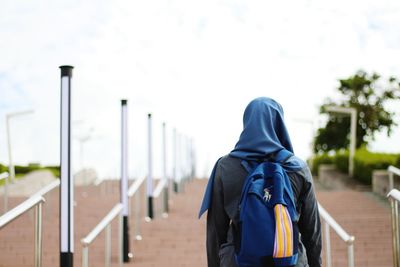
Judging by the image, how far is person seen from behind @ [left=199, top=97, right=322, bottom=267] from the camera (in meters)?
2.95

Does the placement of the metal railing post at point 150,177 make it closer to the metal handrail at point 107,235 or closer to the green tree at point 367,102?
the metal handrail at point 107,235

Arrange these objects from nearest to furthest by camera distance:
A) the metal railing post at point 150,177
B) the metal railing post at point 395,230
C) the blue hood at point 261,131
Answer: the blue hood at point 261,131 < the metal railing post at point 395,230 < the metal railing post at point 150,177

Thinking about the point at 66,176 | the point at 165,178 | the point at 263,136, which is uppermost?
the point at 263,136

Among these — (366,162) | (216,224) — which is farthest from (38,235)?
(366,162)

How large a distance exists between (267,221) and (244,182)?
9.4 inches

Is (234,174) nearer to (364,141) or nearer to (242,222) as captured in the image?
(242,222)

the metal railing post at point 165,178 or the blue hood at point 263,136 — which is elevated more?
the blue hood at point 263,136

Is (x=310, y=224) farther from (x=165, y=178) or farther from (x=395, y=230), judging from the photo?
(x=165, y=178)

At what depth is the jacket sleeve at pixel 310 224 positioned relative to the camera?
119 inches

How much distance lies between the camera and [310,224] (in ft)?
10.0

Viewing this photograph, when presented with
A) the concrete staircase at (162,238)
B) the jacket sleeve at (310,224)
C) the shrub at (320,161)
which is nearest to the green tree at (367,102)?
the shrub at (320,161)

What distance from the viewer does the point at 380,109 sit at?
3844 cm

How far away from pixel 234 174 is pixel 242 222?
24 centimetres

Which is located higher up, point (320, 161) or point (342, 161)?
point (342, 161)
